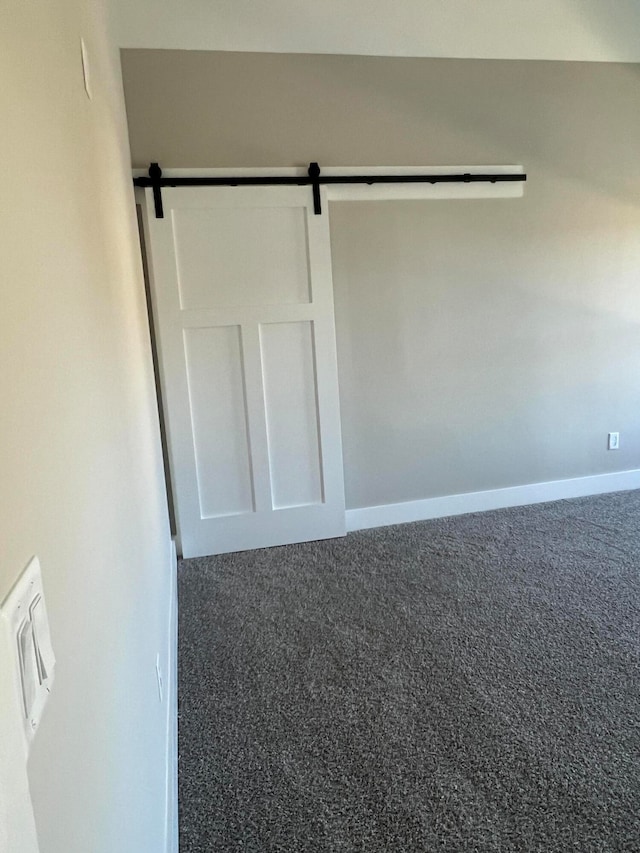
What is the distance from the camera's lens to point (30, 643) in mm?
506

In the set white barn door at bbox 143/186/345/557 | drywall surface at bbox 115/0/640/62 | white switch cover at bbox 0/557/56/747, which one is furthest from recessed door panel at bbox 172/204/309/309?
white switch cover at bbox 0/557/56/747

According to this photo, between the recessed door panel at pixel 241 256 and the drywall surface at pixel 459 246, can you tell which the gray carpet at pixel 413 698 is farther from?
the recessed door panel at pixel 241 256

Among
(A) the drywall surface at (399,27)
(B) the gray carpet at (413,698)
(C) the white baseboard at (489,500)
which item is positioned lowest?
(B) the gray carpet at (413,698)

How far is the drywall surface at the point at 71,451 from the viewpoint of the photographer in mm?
569

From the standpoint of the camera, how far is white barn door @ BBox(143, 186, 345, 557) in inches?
116

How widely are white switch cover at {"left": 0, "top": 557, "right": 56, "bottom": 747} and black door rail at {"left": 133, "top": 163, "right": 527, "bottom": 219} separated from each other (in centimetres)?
268

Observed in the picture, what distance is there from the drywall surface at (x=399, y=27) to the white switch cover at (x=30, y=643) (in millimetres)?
3037

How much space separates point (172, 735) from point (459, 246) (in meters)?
2.78

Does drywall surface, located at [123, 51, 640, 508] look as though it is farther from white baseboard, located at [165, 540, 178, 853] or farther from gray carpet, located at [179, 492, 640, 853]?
white baseboard, located at [165, 540, 178, 853]

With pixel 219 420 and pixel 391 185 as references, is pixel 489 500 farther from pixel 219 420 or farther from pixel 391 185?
pixel 391 185

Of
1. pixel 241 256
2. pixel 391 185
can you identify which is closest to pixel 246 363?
pixel 241 256

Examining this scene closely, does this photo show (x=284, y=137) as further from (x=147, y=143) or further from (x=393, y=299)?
(x=393, y=299)

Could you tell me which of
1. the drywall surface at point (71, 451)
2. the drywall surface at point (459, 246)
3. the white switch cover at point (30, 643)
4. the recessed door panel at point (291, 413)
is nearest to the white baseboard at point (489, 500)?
the drywall surface at point (459, 246)

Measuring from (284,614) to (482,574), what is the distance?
3.22 feet
